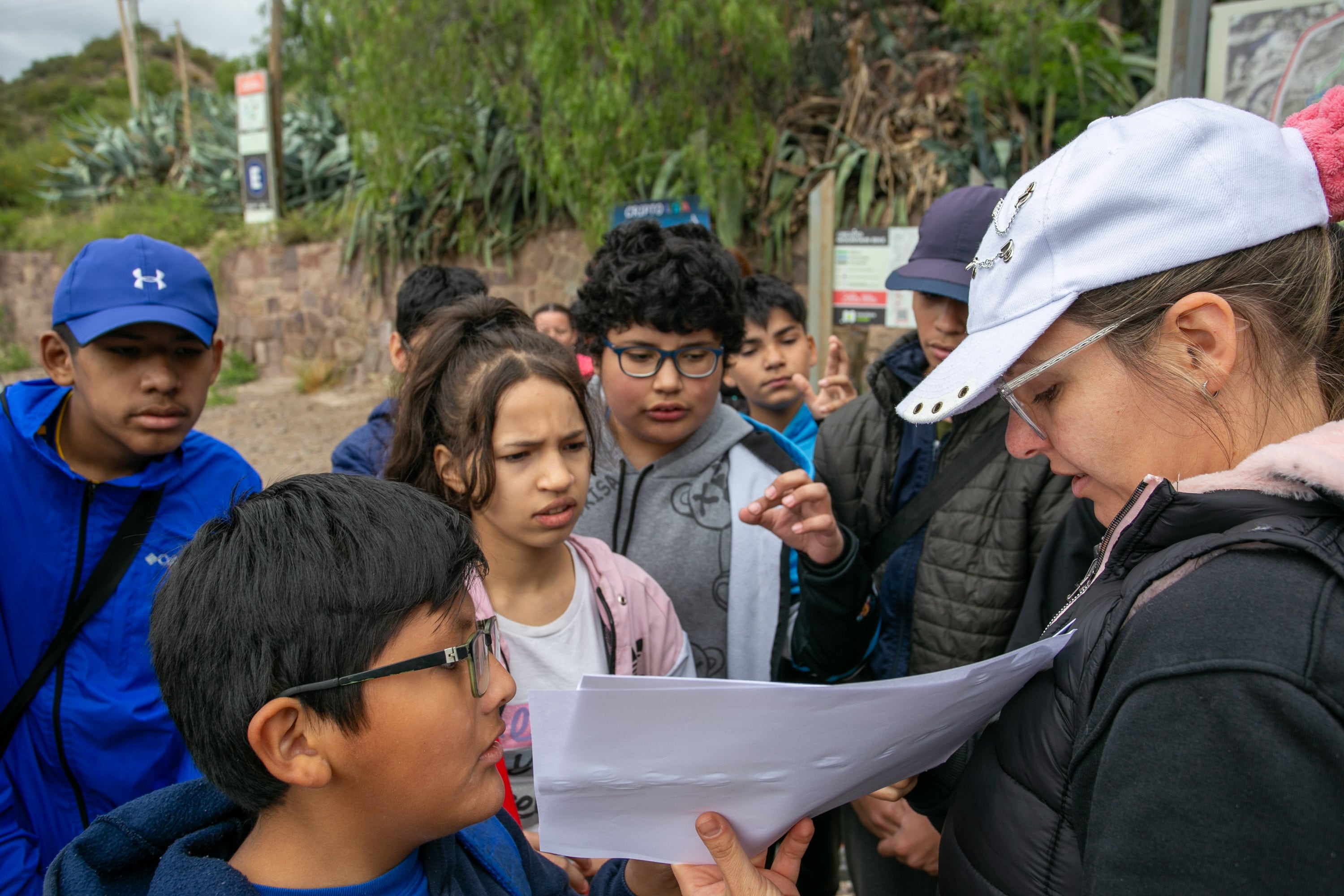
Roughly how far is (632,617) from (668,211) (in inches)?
207

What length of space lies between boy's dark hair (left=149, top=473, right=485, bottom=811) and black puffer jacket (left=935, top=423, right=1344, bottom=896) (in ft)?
2.59

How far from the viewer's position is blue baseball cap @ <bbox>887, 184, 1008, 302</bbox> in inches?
82.2

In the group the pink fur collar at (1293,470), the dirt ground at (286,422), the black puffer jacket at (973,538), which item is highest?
the pink fur collar at (1293,470)

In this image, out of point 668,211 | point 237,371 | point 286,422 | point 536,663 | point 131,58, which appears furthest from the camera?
point 131,58

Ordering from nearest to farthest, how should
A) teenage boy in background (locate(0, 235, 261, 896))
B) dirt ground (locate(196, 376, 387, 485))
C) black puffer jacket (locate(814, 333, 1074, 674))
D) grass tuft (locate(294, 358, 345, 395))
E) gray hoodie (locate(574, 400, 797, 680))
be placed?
teenage boy in background (locate(0, 235, 261, 896)) < black puffer jacket (locate(814, 333, 1074, 674)) < gray hoodie (locate(574, 400, 797, 680)) < dirt ground (locate(196, 376, 387, 485)) < grass tuft (locate(294, 358, 345, 395))

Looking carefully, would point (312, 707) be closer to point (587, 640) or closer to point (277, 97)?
point (587, 640)

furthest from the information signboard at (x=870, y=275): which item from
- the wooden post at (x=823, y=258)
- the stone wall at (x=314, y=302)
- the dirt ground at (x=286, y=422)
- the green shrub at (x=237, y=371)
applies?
the green shrub at (x=237, y=371)

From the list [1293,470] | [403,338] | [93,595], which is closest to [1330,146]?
[1293,470]

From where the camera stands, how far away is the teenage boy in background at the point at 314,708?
102cm

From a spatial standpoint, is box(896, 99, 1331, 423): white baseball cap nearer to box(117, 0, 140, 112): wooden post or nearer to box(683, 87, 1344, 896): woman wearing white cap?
box(683, 87, 1344, 896): woman wearing white cap

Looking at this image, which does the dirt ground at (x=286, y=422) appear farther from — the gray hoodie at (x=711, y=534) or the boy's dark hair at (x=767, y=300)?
the gray hoodie at (x=711, y=534)

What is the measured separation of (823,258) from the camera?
5.31 m

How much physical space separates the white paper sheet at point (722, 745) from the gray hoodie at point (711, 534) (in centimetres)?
90

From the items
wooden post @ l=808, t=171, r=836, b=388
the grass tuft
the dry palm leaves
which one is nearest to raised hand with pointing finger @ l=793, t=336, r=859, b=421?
wooden post @ l=808, t=171, r=836, b=388
